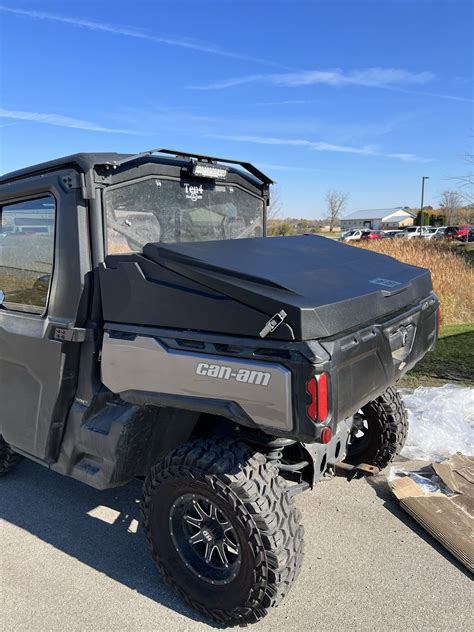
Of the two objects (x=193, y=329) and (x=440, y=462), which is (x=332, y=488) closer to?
(x=440, y=462)

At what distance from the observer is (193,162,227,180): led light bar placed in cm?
312

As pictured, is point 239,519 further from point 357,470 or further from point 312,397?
point 357,470

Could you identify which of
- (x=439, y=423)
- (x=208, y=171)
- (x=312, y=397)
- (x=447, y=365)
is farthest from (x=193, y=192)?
(x=447, y=365)

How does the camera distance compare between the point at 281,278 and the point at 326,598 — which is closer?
the point at 281,278

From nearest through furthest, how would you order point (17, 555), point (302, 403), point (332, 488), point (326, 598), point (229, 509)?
point (302, 403) → point (229, 509) → point (326, 598) → point (17, 555) → point (332, 488)

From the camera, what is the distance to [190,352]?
223 centimetres

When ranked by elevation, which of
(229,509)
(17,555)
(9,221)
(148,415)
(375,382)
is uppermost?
(9,221)

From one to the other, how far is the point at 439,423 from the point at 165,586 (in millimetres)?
2839

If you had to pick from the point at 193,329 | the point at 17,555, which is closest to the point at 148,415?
the point at 193,329

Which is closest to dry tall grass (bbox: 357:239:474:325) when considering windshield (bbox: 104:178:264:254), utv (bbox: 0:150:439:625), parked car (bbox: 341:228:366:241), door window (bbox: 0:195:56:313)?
windshield (bbox: 104:178:264:254)

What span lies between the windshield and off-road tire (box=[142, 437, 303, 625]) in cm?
121

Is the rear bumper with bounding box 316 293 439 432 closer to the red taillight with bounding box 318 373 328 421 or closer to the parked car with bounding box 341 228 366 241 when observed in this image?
the red taillight with bounding box 318 373 328 421

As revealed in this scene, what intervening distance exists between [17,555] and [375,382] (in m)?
2.33

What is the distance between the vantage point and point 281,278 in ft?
7.66
